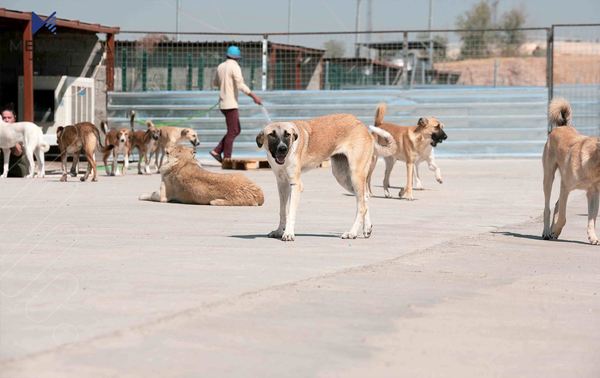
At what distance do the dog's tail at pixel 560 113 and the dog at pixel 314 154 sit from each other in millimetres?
2411

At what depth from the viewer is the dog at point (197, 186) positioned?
14.1 metres

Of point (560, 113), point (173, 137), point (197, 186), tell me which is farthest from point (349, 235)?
point (173, 137)

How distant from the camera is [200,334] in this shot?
18.7 feet

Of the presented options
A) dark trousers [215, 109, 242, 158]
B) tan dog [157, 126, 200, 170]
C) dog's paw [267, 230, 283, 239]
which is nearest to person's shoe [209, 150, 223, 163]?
dark trousers [215, 109, 242, 158]

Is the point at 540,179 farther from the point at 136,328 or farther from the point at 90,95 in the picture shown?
the point at 136,328

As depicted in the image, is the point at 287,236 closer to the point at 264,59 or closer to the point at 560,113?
the point at 560,113

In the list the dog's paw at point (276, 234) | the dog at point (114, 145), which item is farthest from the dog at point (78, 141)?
the dog's paw at point (276, 234)

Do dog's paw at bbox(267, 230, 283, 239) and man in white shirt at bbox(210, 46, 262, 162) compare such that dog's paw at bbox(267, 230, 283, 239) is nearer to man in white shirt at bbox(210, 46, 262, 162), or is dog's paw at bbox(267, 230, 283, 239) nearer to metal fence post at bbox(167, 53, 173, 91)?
man in white shirt at bbox(210, 46, 262, 162)

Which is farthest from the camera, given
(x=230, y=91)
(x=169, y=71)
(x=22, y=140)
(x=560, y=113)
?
(x=169, y=71)

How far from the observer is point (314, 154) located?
1050cm

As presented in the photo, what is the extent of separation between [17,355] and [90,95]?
24001 millimetres

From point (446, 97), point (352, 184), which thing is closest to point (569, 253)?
point (352, 184)

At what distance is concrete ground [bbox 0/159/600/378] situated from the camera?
529 cm

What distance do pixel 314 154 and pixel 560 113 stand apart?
3.09m
